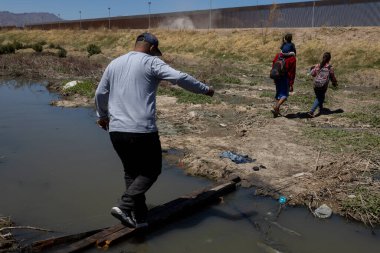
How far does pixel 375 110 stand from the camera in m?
10.3

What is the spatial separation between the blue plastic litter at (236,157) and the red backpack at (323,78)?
140 inches

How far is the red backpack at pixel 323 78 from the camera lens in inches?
365

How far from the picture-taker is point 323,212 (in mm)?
4812

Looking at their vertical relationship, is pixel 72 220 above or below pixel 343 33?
below

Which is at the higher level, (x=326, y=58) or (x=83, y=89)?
(x=326, y=58)

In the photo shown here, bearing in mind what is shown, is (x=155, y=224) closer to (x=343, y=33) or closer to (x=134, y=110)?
(x=134, y=110)

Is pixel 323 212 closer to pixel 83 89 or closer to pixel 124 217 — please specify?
pixel 124 217

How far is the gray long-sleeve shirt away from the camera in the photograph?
3.92 m

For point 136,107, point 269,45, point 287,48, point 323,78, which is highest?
point 287,48

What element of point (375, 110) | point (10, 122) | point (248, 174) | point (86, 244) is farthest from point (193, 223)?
point (375, 110)

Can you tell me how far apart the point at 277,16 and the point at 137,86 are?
2780cm

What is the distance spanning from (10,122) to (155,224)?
21.2 feet

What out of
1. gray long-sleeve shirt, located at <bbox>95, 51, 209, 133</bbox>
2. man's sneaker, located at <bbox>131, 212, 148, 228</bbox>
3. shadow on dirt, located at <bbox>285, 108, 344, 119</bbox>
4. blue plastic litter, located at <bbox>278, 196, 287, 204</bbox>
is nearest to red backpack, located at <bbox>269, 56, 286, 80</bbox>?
shadow on dirt, located at <bbox>285, 108, 344, 119</bbox>

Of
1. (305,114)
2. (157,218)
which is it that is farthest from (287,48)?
(157,218)
